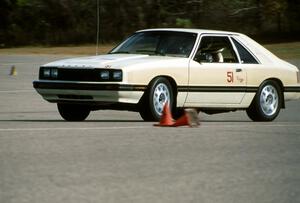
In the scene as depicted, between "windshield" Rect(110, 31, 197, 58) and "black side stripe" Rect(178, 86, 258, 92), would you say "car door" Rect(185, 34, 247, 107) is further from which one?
"windshield" Rect(110, 31, 197, 58)

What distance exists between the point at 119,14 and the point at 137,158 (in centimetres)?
5781

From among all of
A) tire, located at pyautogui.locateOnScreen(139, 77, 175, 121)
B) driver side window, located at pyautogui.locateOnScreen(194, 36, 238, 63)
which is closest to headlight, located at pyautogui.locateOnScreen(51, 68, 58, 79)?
tire, located at pyautogui.locateOnScreen(139, 77, 175, 121)

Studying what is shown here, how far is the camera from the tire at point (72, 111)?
15039mm

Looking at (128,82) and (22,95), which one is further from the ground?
(128,82)

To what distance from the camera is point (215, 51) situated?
15.6m

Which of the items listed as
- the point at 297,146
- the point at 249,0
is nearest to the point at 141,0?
the point at 249,0

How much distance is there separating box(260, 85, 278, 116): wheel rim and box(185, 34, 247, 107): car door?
51 centimetres

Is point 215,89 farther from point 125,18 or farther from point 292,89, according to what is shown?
point 125,18

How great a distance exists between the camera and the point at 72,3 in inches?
2734

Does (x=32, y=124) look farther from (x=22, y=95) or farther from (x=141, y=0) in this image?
(x=141, y=0)

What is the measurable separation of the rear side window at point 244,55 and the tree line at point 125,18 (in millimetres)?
45028

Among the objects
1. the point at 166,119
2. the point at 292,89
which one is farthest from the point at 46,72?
the point at 292,89

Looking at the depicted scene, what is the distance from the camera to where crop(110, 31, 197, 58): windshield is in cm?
1523

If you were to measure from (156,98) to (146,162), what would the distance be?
4.86m
